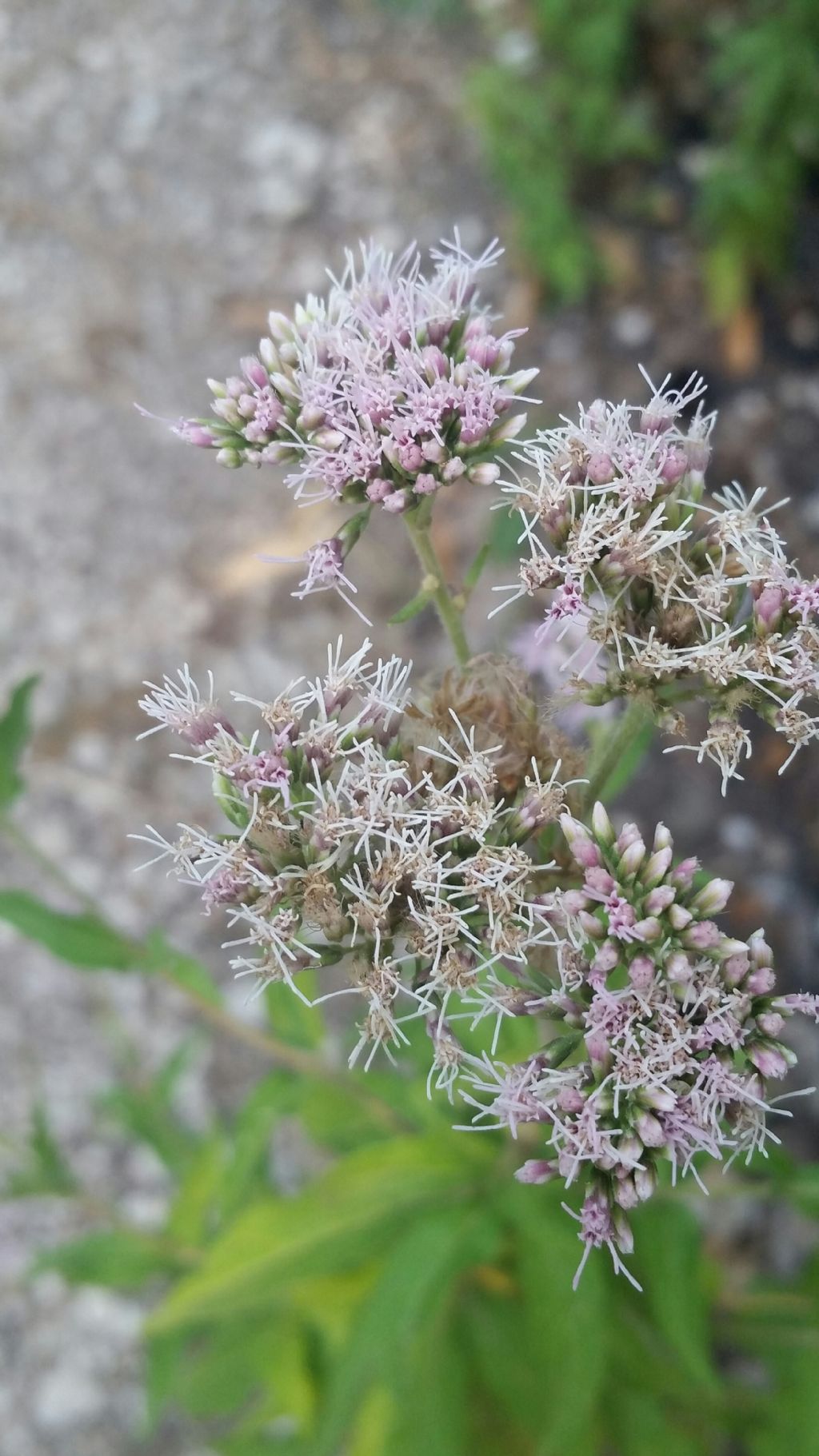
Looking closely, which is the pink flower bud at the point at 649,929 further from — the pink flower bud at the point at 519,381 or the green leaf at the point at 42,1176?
the green leaf at the point at 42,1176

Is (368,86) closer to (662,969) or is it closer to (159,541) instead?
(159,541)

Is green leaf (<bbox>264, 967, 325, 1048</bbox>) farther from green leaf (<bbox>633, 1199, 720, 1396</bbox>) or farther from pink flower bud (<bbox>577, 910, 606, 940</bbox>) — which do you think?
pink flower bud (<bbox>577, 910, 606, 940</bbox>)

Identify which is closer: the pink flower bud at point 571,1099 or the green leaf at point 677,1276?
the pink flower bud at point 571,1099

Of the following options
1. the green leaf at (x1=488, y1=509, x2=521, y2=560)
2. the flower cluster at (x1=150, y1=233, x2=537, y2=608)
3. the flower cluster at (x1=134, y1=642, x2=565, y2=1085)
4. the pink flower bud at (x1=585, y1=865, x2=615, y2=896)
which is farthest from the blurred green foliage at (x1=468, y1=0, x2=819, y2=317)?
the pink flower bud at (x1=585, y1=865, x2=615, y2=896)

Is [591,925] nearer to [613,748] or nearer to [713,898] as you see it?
[713,898]

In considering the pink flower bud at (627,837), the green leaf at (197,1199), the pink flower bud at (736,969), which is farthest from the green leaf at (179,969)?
the pink flower bud at (736,969)

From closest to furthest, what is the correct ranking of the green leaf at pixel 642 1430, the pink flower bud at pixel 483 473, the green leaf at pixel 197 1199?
the pink flower bud at pixel 483 473 < the green leaf at pixel 642 1430 < the green leaf at pixel 197 1199

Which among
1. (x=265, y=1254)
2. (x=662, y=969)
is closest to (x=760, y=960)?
(x=662, y=969)
